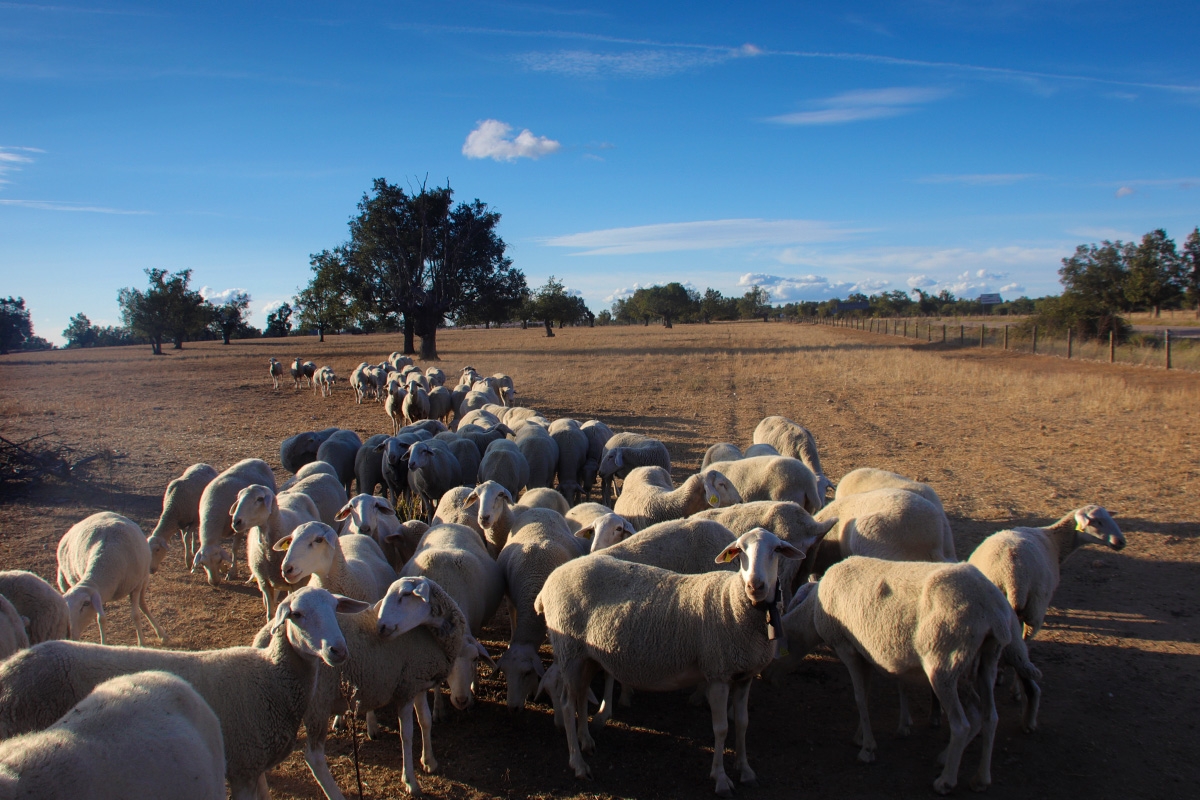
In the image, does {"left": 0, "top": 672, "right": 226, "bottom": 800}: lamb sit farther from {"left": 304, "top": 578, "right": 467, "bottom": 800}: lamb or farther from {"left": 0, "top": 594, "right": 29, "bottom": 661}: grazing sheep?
{"left": 0, "top": 594, "right": 29, "bottom": 661}: grazing sheep

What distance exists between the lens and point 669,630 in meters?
4.71

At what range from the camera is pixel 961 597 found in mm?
4438

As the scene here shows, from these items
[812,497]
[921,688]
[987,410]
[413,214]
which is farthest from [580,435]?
[413,214]

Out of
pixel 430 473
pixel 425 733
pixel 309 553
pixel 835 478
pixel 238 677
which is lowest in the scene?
pixel 425 733

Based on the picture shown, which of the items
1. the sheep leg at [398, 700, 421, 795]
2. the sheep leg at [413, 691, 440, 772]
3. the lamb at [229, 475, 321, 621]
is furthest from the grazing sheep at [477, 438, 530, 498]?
the sheep leg at [398, 700, 421, 795]

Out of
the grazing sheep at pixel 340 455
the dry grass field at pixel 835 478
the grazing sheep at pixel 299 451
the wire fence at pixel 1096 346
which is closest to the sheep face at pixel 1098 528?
the dry grass field at pixel 835 478

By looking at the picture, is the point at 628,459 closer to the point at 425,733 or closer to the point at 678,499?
the point at 678,499

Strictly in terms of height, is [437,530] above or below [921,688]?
above

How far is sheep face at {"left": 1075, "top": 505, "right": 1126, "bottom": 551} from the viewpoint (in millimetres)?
6328

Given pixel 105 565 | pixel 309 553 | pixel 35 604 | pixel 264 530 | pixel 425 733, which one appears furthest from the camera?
pixel 264 530

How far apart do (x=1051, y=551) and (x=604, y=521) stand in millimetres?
4090

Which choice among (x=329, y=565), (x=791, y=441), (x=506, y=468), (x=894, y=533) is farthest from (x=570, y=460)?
(x=329, y=565)

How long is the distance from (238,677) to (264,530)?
297cm

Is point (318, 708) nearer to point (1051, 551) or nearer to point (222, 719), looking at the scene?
point (222, 719)
